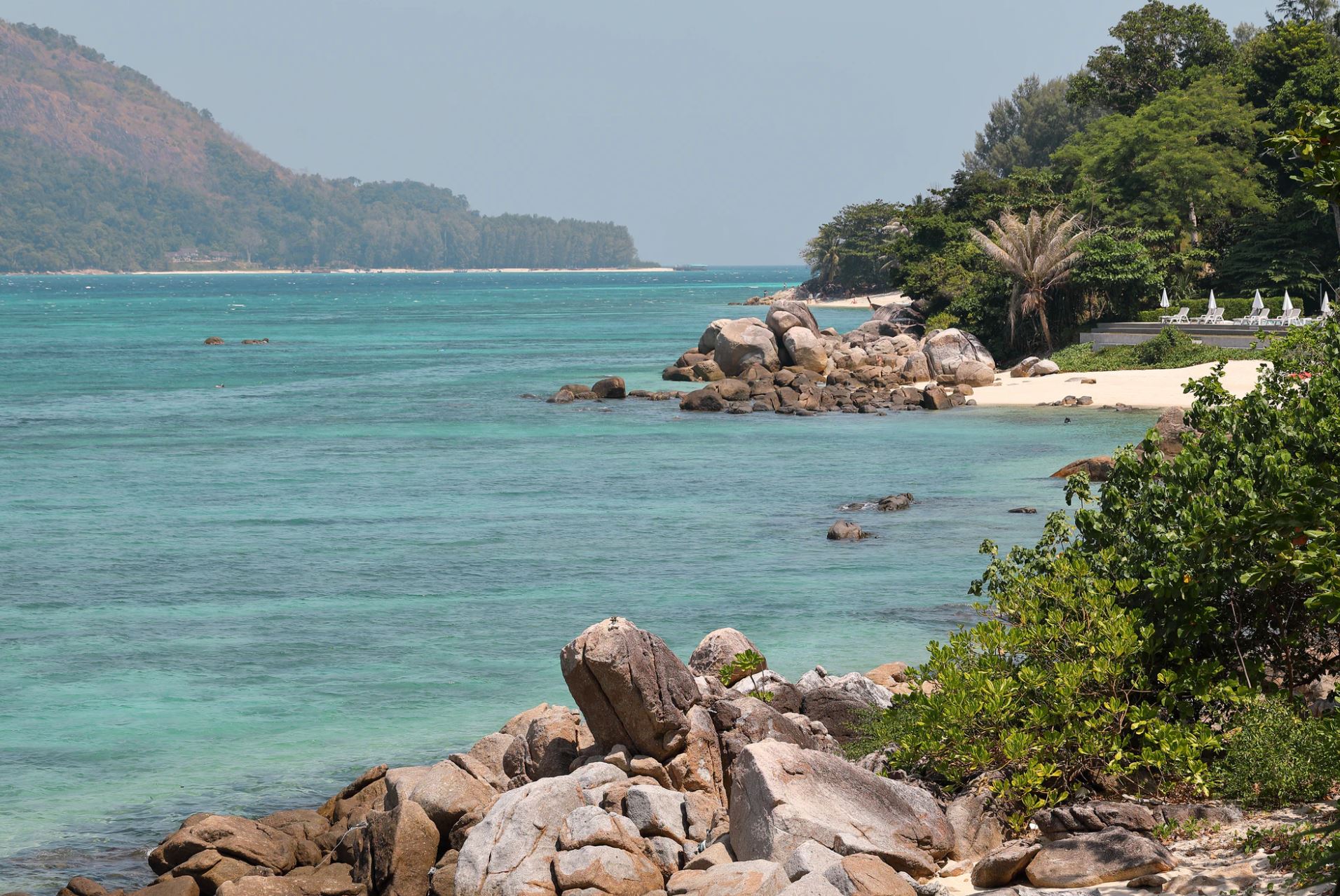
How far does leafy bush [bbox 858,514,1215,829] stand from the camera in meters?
9.76

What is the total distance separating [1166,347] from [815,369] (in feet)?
39.4

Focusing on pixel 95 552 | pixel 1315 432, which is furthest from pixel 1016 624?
pixel 95 552

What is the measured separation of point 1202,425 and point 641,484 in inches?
757

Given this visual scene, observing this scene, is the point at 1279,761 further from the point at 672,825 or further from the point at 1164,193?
the point at 1164,193

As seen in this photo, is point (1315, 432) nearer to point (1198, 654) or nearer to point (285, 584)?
point (1198, 654)

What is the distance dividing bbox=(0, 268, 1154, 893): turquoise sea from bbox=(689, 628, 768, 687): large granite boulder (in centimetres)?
275

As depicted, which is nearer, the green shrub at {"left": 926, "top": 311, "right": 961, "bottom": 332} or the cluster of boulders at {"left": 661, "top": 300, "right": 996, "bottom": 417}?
the cluster of boulders at {"left": 661, "top": 300, "right": 996, "bottom": 417}

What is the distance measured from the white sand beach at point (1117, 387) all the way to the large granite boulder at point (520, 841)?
31.7 m

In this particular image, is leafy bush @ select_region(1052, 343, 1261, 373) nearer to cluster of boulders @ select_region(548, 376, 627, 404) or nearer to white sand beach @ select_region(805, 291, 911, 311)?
cluster of boulders @ select_region(548, 376, 627, 404)

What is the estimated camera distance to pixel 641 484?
30.1 m

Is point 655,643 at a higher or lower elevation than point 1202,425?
lower

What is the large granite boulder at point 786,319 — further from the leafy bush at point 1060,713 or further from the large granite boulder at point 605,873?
the large granite boulder at point 605,873

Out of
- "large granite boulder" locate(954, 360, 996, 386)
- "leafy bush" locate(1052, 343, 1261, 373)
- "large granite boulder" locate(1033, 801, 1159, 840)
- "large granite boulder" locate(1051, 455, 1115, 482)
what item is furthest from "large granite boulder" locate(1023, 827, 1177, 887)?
"large granite boulder" locate(954, 360, 996, 386)

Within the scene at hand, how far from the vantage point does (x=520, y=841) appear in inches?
389
